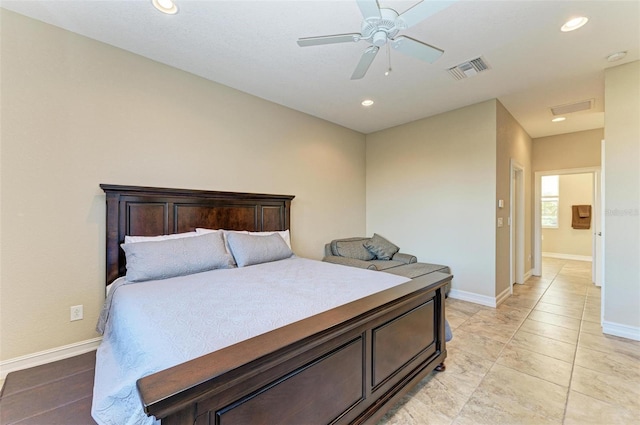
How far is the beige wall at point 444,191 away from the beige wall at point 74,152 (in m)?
2.84

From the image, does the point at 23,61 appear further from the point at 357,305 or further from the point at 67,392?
the point at 357,305

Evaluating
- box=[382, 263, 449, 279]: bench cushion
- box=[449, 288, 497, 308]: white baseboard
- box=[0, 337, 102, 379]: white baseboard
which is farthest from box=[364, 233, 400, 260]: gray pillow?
box=[0, 337, 102, 379]: white baseboard

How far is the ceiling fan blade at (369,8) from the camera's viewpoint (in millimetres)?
1505

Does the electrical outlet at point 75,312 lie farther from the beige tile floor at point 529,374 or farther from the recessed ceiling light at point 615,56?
the recessed ceiling light at point 615,56

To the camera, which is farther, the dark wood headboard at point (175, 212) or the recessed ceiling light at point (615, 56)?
the recessed ceiling light at point (615, 56)

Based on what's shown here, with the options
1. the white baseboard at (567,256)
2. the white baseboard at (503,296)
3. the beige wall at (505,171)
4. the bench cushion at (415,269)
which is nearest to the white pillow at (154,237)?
the bench cushion at (415,269)

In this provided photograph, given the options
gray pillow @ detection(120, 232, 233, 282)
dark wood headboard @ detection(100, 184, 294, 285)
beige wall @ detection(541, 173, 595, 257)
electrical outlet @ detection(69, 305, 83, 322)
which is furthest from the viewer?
beige wall @ detection(541, 173, 595, 257)

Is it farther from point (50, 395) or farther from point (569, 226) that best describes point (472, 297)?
point (569, 226)

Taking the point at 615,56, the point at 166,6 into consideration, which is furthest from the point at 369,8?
the point at 615,56

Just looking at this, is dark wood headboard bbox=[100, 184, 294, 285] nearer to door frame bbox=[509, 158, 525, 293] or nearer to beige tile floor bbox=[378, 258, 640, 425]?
beige tile floor bbox=[378, 258, 640, 425]

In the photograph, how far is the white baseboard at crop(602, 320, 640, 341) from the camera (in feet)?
8.93

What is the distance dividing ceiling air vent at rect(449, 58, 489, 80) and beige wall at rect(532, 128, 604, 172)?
12.4 feet

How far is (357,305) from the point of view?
152cm

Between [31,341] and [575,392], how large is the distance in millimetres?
4114
